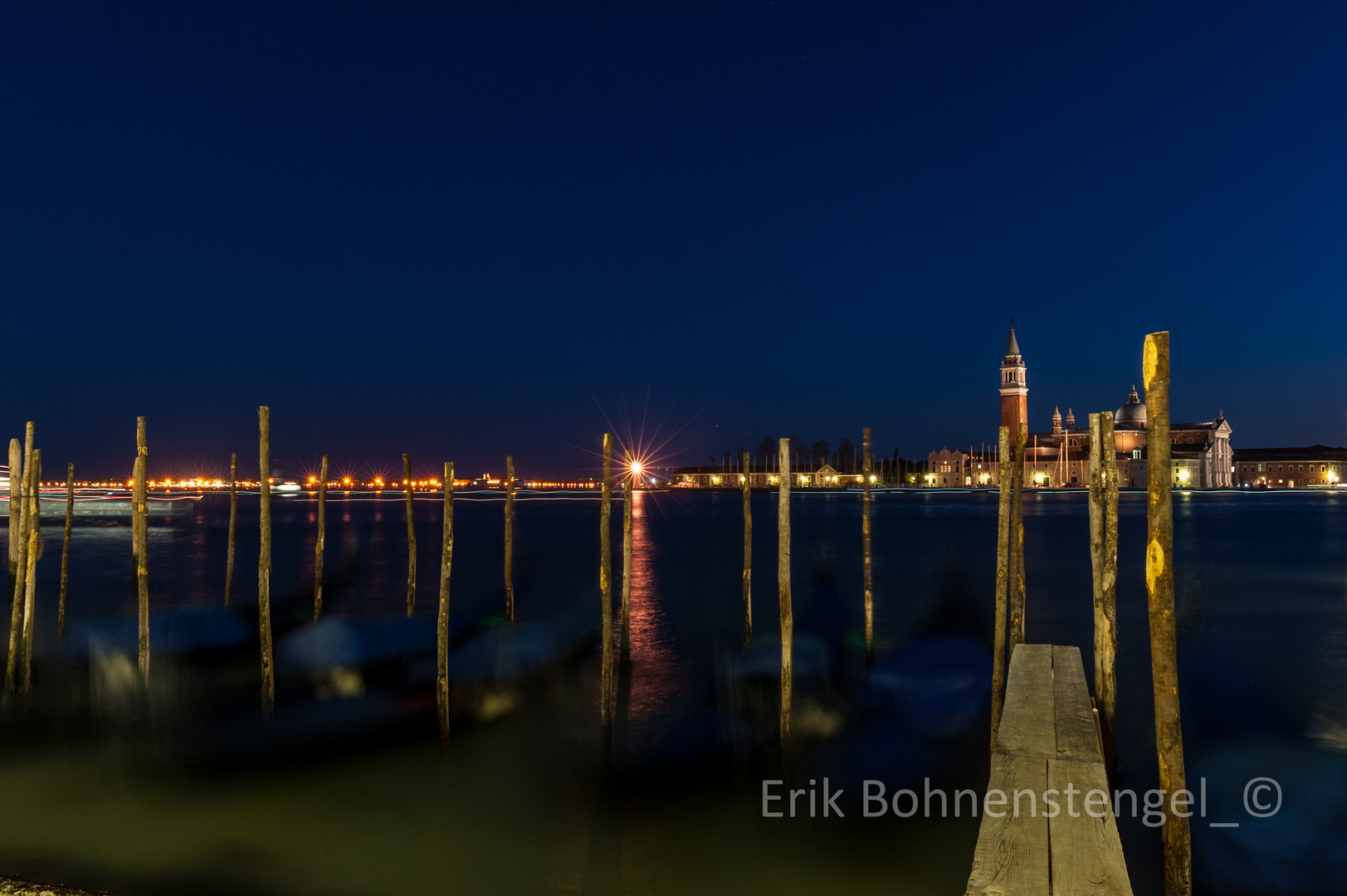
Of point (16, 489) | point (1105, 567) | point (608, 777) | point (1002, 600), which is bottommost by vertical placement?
point (608, 777)

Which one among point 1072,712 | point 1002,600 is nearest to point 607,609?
point 1002,600

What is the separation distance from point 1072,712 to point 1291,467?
131 m

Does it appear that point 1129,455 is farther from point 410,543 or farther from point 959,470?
point 410,543

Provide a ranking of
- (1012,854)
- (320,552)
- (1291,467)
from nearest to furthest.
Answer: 1. (1012,854)
2. (320,552)
3. (1291,467)

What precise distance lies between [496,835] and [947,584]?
16.8 metres

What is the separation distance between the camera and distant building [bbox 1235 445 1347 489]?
107 m

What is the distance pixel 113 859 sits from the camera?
229 inches

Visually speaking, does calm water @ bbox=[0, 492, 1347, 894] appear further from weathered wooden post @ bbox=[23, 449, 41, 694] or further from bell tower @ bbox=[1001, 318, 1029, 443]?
bell tower @ bbox=[1001, 318, 1029, 443]

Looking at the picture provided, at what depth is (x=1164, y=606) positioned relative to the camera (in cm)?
431

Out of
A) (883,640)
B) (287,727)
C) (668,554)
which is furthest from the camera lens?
(668,554)

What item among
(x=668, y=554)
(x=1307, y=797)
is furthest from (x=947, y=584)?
(x=1307, y=797)

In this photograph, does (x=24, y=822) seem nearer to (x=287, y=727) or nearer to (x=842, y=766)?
(x=287, y=727)

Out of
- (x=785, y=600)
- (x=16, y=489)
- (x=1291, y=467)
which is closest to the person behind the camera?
(x=785, y=600)

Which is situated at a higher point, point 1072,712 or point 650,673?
point 1072,712
